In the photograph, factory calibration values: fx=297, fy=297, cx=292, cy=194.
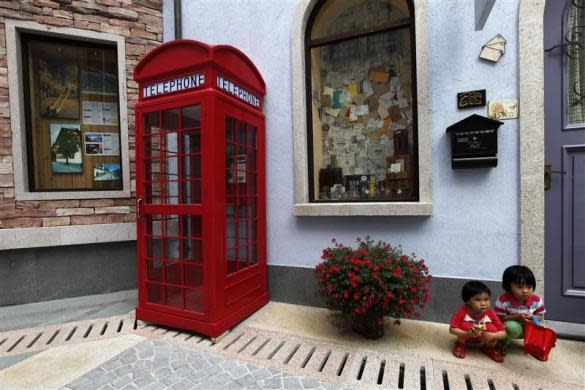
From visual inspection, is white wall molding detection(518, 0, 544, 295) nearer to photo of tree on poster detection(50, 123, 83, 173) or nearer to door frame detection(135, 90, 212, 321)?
door frame detection(135, 90, 212, 321)

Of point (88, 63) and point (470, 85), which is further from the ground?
point (88, 63)

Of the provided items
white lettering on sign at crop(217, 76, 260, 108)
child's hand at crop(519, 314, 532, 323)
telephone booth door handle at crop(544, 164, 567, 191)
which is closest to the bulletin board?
white lettering on sign at crop(217, 76, 260, 108)

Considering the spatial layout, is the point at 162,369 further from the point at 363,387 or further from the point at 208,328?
the point at 363,387

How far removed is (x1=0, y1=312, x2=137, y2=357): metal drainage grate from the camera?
2.86 metres

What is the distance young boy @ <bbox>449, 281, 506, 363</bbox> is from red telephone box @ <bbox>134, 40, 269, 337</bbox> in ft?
7.08

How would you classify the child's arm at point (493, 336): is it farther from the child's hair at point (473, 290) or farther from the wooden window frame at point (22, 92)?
the wooden window frame at point (22, 92)

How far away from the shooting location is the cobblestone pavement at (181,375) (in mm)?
2268

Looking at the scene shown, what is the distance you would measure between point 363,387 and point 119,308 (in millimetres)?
3122

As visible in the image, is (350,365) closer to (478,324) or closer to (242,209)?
(478,324)

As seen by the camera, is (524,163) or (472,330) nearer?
(472,330)

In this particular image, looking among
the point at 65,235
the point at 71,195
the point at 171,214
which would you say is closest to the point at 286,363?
the point at 171,214

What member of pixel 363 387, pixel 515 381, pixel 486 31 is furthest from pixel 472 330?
pixel 486 31

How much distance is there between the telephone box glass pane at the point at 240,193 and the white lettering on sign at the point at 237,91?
0.29 m

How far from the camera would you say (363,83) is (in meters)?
3.83
